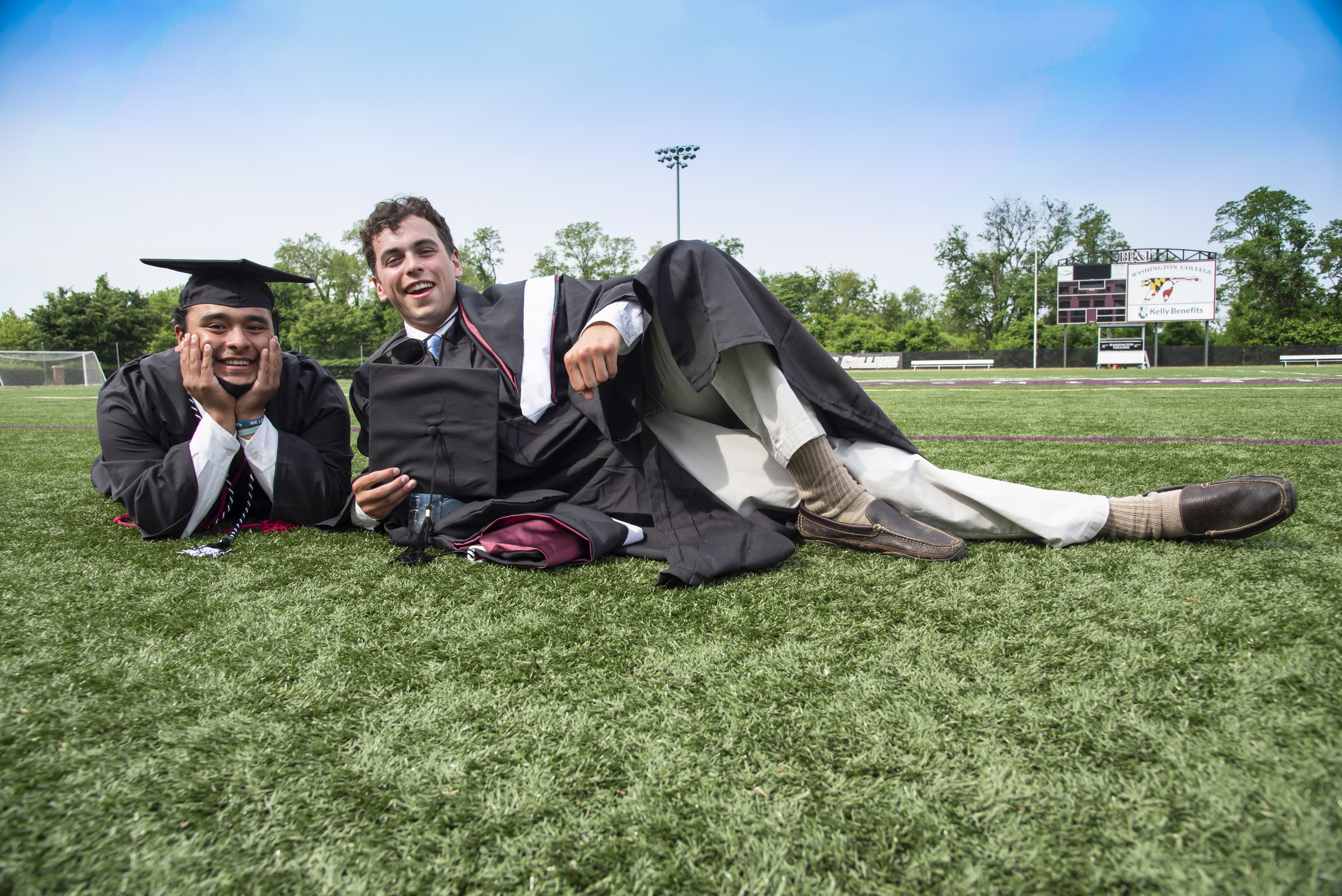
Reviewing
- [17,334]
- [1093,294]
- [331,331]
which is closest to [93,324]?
[331,331]

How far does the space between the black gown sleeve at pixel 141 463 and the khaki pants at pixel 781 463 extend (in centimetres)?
157

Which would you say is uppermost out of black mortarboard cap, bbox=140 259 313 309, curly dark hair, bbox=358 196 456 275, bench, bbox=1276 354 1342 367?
curly dark hair, bbox=358 196 456 275

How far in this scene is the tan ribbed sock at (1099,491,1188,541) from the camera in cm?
189

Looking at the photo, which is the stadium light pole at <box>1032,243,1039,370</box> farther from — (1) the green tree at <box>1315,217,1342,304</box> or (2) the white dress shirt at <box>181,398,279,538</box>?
(2) the white dress shirt at <box>181,398,279,538</box>

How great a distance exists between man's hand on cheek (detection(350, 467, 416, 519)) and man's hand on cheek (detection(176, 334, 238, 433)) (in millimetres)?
537

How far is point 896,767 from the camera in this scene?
37.2 inches

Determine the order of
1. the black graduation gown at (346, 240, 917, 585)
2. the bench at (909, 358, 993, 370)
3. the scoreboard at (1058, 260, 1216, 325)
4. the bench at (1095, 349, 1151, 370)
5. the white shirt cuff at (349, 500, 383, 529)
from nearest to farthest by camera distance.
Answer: the black graduation gown at (346, 240, 917, 585) → the white shirt cuff at (349, 500, 383, 529) → the bench at (1095, 349, 1151, 370) → the scoreboard at (1058, 260, 1216, 325) → the bench at (909, 358, 993, 370)

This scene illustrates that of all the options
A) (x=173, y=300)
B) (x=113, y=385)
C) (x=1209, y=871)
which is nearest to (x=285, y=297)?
(x=173, y=300)

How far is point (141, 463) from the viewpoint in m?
2.31

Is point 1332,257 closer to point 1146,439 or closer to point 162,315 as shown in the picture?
point 1146,439

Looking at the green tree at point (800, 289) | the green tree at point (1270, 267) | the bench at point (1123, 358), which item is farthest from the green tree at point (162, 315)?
the green tree at point (1270, 267)

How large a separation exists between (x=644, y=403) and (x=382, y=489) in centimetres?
86

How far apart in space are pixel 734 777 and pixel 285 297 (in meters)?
53.6

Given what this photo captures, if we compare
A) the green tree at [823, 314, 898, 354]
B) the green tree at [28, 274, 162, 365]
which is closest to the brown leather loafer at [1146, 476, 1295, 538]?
the green tree at [823, 314, 898, 354]
